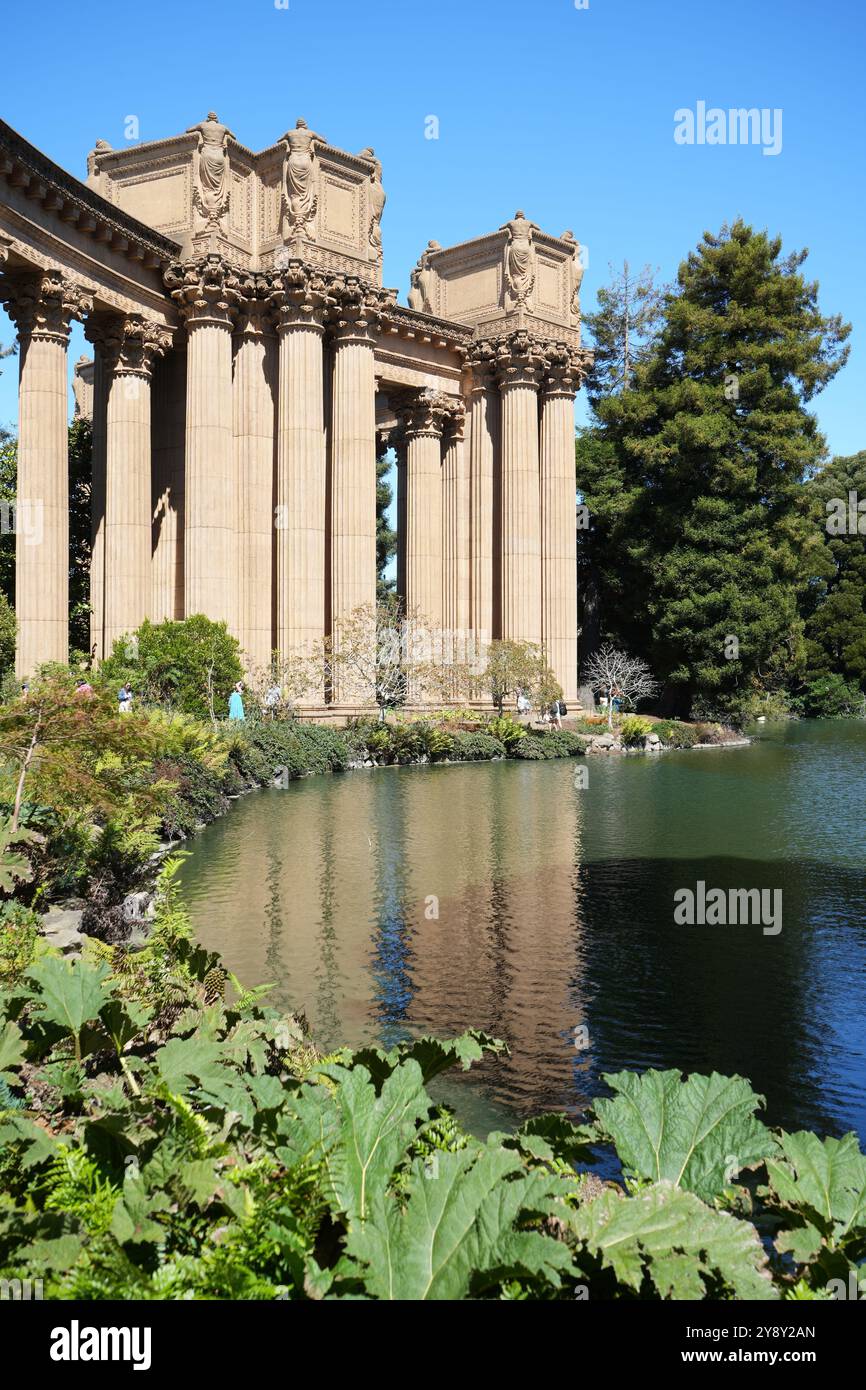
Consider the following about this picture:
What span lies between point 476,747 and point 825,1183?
2502 centimetres

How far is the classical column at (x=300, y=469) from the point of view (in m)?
28.5

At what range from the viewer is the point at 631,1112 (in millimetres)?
3227

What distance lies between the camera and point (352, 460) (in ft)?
99.5

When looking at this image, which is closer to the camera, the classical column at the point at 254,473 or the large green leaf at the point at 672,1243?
the large green leaf at the point at 672,1243

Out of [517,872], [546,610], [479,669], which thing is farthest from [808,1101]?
[546,610]

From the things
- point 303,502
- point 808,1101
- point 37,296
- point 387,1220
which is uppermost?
point 37,296

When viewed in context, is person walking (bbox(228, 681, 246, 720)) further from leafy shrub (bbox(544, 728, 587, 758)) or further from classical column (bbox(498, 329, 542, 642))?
classical column (bbox(498, 329, 542, 642))

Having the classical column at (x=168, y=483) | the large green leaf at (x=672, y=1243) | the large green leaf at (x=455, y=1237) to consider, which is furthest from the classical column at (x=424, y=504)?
the large green leaf at (x=455, y=1237)

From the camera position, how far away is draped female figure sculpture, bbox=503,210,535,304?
→ 34.3 m

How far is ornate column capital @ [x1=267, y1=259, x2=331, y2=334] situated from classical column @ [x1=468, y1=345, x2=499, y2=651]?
8850mm

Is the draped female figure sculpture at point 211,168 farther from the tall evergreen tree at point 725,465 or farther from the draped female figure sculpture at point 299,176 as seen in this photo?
the tall evergreen tree at point 725,465

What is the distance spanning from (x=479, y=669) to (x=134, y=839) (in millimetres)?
24466

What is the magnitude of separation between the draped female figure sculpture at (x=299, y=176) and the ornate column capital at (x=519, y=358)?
9.00m
